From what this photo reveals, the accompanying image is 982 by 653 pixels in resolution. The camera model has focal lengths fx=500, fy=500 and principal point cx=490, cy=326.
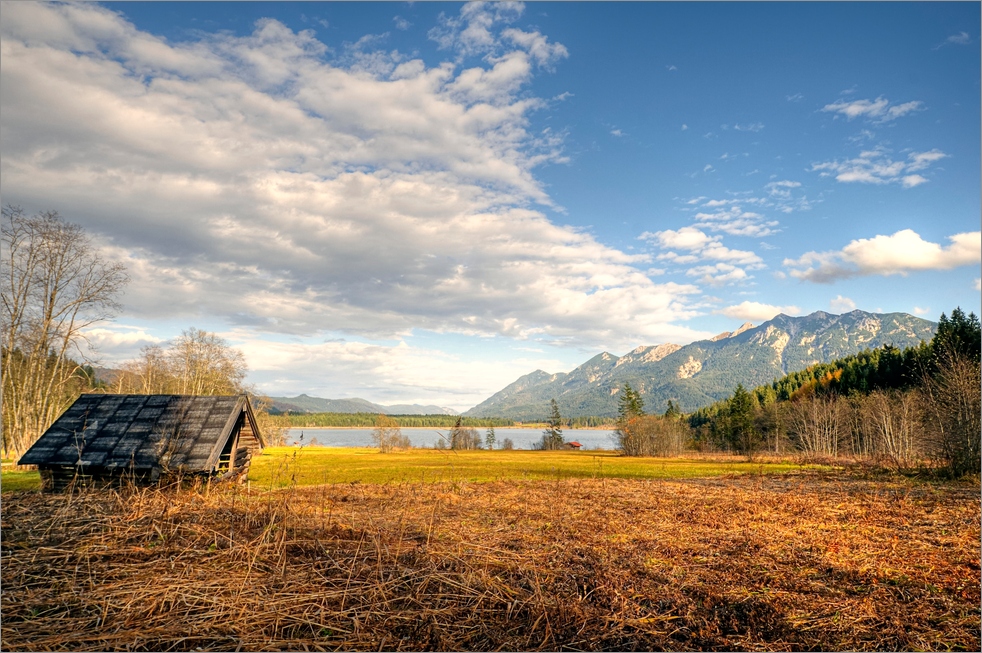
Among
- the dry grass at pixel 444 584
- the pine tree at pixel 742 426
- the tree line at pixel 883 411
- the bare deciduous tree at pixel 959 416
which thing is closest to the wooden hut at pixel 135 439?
the dry grass at pixel 444 584

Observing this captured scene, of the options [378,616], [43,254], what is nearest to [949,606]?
[378,616]

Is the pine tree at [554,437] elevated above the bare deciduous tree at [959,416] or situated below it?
below

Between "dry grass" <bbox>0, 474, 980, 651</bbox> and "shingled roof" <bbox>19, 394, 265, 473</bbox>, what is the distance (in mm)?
5020

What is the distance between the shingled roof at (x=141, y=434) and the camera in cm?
1612

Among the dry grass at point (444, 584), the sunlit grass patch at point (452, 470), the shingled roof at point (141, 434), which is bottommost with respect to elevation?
the sunlit grass patch at point (452, 470)

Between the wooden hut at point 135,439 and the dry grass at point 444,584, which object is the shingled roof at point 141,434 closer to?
the wooden hut at point 135,439

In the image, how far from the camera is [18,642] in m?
4.89

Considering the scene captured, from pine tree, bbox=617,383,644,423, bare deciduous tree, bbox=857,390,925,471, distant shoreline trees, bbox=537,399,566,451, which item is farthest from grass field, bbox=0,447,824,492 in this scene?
distant shoreline trees, bbox=537,399,566,451

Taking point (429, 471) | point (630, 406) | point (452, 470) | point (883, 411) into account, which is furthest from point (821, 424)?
point (452, 470)

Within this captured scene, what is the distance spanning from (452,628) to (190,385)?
60353 mm

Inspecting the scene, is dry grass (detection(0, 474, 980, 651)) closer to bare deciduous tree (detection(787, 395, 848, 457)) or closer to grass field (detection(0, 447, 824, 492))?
grass field (detection(0, 447, 824, 492))

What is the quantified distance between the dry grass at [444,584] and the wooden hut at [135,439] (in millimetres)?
4989

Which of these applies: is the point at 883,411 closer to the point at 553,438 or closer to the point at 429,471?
the point at 429,471

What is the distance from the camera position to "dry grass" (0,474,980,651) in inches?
208
